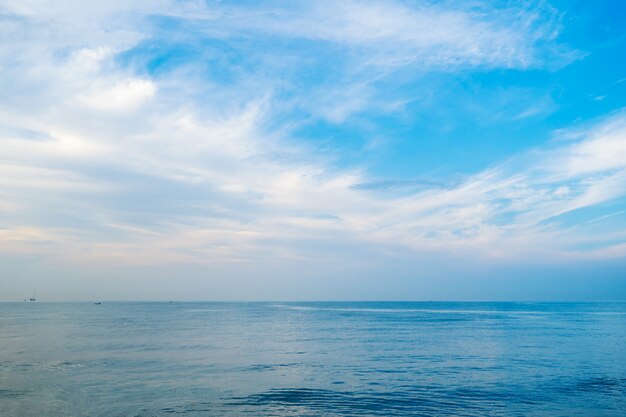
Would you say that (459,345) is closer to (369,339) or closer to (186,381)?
(369,339)

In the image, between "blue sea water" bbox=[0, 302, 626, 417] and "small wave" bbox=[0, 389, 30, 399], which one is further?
"small wave" bbox=[0, 389, 30, 399]

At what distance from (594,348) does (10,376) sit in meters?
64.1

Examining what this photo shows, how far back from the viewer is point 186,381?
3644 cm

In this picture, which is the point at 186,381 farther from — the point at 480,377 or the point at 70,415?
the point at 480,377

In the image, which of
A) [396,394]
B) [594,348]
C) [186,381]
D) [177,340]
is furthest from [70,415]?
[594,348]

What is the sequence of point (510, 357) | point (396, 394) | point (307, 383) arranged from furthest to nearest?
point (510, 357), point (307, 383), point (396, 394)

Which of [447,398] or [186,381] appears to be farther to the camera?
[186,381]

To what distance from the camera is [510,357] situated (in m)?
49.8

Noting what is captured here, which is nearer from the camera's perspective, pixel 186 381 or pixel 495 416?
pixel 495 416

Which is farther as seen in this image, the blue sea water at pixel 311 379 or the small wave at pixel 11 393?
the small wave at pixel 11 393

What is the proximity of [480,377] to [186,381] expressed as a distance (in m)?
24.7

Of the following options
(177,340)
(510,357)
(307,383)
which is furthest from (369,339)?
(307,383)

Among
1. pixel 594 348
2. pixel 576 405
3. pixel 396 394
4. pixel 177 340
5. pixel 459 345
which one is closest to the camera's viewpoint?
pixel 576 405

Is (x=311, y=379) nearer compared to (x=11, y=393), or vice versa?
(x=11, y=393)
